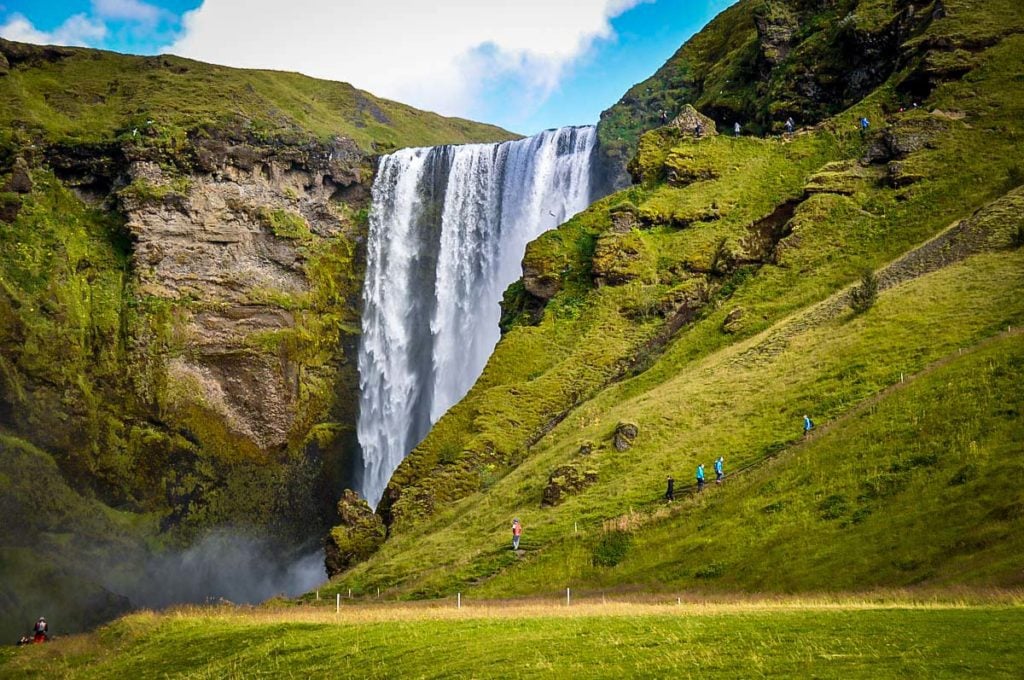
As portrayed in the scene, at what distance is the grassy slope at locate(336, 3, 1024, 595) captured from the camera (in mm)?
35500

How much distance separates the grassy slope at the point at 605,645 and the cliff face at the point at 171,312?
48.3 meters

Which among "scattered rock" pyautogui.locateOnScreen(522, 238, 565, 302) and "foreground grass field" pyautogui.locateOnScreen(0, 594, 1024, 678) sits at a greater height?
"scattered rock" pyautogui.locateOnScreen(522, 238, 565, 302)

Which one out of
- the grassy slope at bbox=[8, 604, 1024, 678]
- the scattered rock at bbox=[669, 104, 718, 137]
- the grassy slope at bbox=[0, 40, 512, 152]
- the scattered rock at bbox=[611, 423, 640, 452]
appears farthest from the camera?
the grassy slope at bbox=[0, 40, 512, 152]

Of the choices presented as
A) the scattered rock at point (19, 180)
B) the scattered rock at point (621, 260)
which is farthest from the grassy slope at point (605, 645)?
the scattered rock at point (19, 180)

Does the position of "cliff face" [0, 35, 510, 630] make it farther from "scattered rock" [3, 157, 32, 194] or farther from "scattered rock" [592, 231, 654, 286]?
"scattered rock" [592, 231, 654, 286]

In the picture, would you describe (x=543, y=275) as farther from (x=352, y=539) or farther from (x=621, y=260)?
(x=352, y=539)

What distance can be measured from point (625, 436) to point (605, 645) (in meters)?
23.4

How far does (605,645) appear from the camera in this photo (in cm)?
1673

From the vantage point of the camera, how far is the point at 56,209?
7962 cm

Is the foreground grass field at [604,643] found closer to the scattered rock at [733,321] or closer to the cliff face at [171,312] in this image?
the scattered rock at [733,321]

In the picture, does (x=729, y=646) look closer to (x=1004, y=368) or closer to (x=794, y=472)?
(x=794, y=472)

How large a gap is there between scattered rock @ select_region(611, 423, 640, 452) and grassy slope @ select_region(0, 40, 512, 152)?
61843 millimetres

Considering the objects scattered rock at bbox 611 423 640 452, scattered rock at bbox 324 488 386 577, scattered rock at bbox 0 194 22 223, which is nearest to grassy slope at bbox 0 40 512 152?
scattered rock at bbox 0 194 22 223

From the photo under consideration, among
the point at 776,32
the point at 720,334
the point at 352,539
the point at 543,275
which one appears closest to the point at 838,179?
the point at 720,334
